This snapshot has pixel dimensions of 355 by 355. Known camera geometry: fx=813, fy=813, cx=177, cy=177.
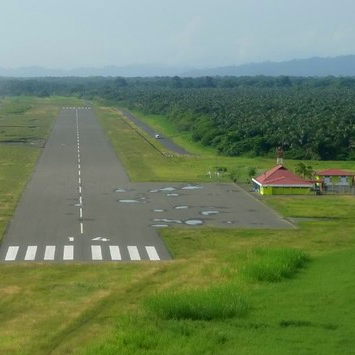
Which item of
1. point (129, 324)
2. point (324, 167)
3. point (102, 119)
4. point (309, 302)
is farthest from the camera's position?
point (102, 119)

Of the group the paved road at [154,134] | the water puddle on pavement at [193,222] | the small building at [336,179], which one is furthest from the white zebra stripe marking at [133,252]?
the paved road at [154,134]

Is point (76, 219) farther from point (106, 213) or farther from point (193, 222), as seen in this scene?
point (193, 222)

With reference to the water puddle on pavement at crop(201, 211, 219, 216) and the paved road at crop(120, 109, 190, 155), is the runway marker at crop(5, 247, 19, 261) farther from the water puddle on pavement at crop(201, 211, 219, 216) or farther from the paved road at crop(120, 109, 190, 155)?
the paved road at crop(120, 109, 190, 155)

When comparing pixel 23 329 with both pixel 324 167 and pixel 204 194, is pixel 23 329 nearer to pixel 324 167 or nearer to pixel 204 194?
pixel 204 194

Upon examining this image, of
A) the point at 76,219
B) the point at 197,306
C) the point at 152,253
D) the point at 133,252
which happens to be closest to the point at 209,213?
the point at 76,219

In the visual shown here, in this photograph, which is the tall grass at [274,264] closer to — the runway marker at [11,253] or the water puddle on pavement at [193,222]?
the water puddle on pavement at [193,222]

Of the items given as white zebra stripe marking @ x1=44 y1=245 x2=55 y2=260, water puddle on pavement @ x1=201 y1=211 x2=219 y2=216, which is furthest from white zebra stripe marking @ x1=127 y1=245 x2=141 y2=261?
water puddle on pavement @ x1=201 y1=211 x2=219 y2=216

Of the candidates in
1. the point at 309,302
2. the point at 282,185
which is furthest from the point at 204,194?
the point at 309,302
